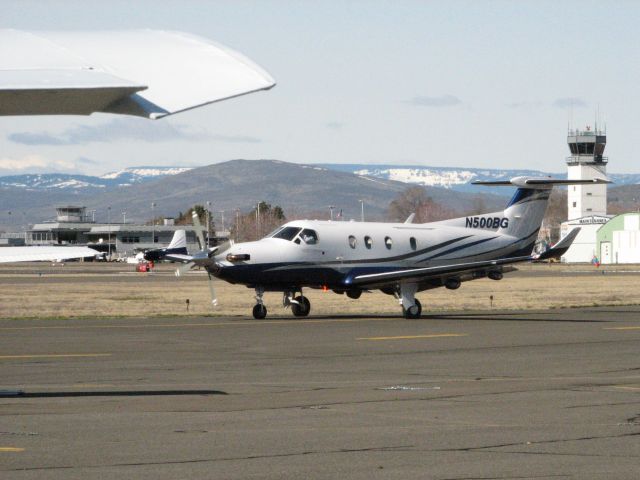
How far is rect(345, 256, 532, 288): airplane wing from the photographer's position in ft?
112

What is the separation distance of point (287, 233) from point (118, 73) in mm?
25892

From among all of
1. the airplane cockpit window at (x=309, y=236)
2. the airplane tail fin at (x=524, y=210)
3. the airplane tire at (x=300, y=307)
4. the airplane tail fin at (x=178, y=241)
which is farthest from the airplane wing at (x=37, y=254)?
the airplane tail fin at (x=524, y=210)

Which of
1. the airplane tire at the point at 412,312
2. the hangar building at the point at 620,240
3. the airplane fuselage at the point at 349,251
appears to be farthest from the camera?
the hangar building at the point at 620,240

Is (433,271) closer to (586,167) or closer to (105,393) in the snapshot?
(105,393)

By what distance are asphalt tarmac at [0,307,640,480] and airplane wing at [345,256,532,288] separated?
19.5 feet

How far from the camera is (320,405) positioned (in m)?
15.3

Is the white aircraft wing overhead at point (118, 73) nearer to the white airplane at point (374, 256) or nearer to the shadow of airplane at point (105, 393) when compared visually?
the shadow of airplane at point (105, 393)

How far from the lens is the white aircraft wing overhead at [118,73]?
8.56 metres

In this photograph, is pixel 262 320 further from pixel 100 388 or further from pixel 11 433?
pixel 11 433

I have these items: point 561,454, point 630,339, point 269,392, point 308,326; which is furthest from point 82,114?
point 308,326

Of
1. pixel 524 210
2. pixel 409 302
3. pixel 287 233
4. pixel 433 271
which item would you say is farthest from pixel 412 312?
pixel 524 210

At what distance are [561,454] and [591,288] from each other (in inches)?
1996

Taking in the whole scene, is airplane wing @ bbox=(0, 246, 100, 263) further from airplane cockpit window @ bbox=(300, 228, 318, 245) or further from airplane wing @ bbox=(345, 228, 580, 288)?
airplane wing @ bbox=(345, 228, 580, 288)

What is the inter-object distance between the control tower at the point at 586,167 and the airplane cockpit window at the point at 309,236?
13503cm
